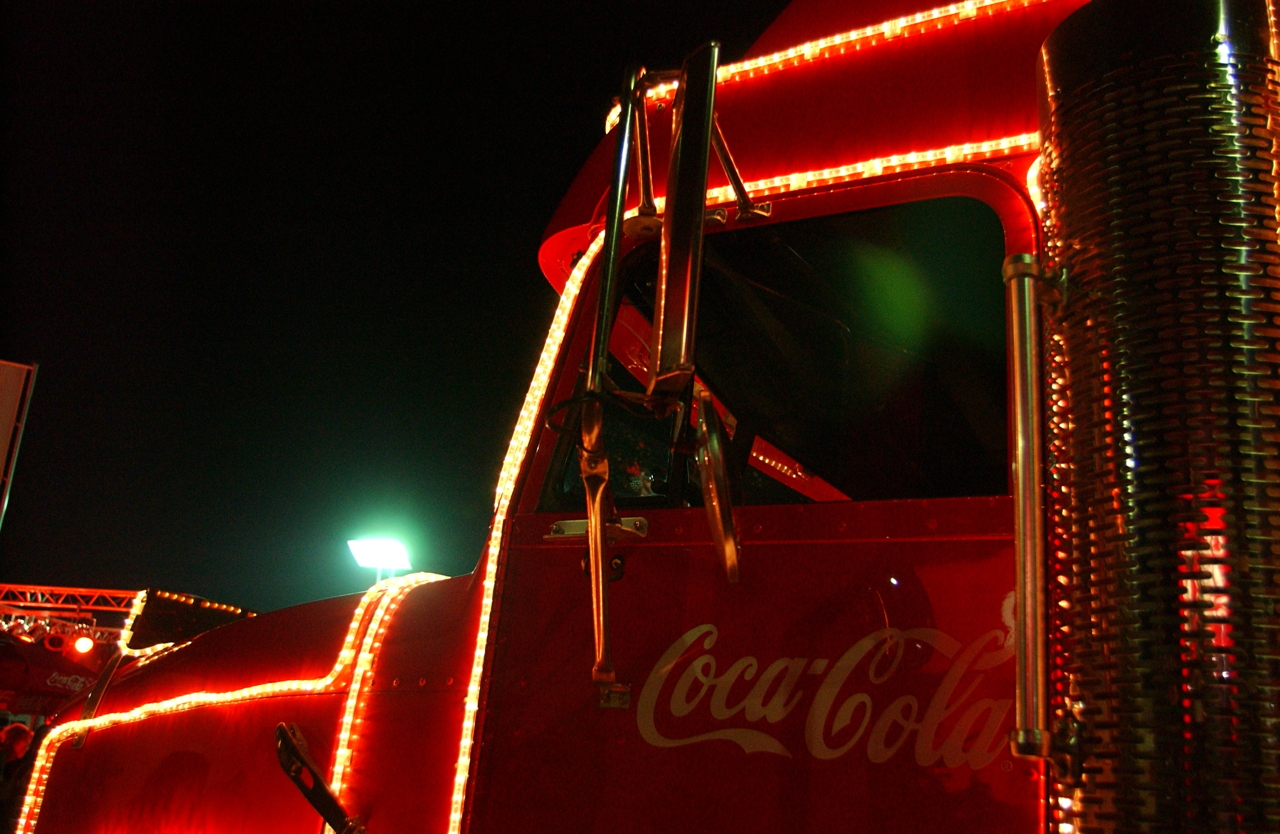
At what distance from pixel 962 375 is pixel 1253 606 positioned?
1717mm

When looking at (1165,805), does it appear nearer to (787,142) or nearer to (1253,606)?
(1253,606)

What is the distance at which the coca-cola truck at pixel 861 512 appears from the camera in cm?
120

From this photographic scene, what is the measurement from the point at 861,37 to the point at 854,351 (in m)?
0.89

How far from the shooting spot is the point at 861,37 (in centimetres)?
217

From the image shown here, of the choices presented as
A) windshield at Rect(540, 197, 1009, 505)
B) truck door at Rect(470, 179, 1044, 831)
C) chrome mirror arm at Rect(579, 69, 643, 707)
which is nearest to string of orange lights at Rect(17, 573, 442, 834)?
Answer: truck door at Rect(470, 179, 1044, 831)

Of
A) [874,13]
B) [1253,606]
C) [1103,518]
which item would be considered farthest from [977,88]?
[1253,606]

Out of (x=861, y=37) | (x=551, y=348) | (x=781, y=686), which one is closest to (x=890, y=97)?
(x=861, y=37)

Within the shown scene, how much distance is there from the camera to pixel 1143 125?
133 centimetres

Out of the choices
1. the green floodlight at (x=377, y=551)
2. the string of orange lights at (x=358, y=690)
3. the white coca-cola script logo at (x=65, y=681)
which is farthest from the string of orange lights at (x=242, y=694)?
the white coca-cola script logo at (x=65, y=681)

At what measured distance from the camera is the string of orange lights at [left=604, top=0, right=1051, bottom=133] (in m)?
2.03

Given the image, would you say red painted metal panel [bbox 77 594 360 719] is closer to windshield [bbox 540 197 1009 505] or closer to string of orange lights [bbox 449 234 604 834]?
string of orange lights [bbox 449 234 604 834]

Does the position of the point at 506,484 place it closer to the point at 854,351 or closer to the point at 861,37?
the point at 854,351

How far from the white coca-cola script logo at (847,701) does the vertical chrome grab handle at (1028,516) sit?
0.86 ft

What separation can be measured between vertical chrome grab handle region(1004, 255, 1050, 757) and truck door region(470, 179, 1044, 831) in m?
0.29
